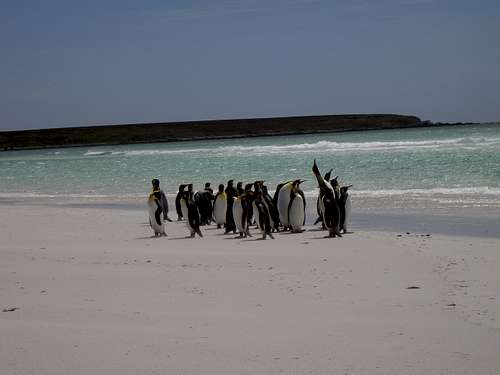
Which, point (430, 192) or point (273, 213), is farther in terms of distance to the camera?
point (430, 192)

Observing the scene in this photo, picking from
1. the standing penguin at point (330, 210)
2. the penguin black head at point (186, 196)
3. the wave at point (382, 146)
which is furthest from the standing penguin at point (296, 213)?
the wave at point (382, 146)

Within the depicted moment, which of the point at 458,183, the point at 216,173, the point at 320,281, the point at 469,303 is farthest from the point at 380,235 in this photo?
the point at 216,173

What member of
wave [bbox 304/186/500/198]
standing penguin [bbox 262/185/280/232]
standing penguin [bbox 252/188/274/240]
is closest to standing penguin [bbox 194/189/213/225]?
standing penguin [bbox 262/185/280/232]

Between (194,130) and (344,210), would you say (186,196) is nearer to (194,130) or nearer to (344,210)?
(344,210)

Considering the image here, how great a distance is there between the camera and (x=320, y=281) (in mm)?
5730

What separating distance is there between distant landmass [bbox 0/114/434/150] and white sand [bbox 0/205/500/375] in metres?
77.8

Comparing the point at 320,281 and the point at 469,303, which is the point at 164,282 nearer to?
the point at 320,281

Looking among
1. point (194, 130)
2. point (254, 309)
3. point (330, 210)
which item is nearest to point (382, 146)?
point (330, 210)

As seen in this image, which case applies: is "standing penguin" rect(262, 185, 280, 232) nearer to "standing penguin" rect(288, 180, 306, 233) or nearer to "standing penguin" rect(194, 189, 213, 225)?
"standing penguin" rect(288, 180, 306, 233)

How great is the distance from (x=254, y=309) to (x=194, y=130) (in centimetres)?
8943

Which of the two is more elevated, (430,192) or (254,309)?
(254,309)

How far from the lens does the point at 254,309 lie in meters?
4.81

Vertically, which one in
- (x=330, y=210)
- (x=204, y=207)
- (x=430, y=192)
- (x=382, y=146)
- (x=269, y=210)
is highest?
(x=330, y=210)

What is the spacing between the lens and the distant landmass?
279ft
